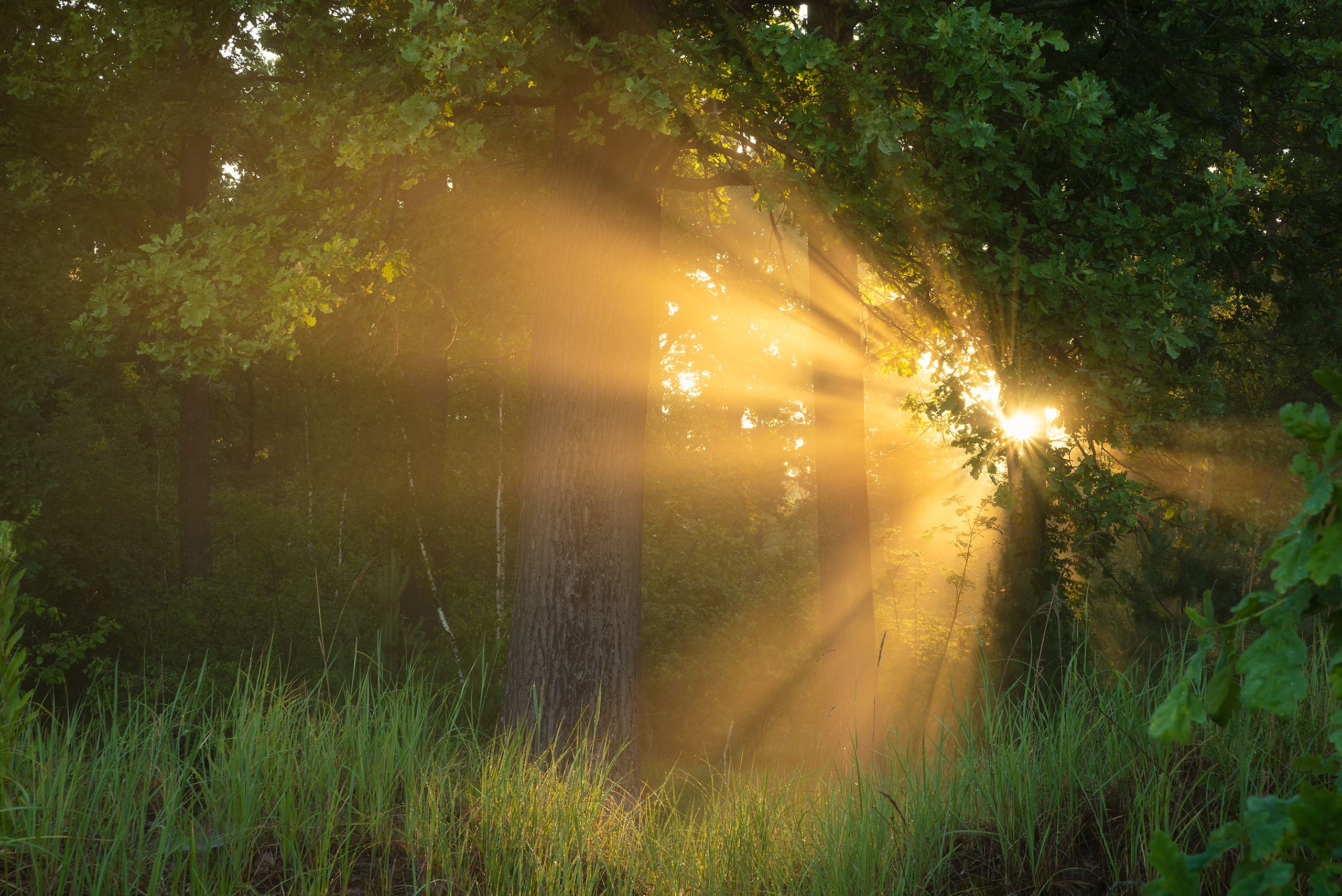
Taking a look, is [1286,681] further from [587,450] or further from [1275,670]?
[587,450]

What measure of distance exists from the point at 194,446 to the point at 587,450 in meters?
12.6

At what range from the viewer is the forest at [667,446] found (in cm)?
355

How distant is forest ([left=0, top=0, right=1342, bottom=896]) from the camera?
3.55 metres

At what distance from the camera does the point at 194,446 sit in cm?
1717

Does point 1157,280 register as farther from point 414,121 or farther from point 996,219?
point 414,121

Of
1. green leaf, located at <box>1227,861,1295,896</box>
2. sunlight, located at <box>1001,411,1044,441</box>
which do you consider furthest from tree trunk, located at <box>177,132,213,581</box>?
green leaf, located at <box>1227,861,1295,896</box>

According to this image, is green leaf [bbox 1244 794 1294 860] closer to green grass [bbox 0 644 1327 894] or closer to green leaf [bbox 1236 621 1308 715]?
green leaf [bbox 1236 621 1308 715]

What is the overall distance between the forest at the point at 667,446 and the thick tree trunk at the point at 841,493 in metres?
0.06

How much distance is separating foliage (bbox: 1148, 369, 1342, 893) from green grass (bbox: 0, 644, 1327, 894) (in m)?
1.77

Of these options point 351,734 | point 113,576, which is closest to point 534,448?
point 351,734

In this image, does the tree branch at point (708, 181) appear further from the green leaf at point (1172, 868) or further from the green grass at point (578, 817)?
the green leaf at point (1172, 868)

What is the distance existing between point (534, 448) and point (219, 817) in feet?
13.2

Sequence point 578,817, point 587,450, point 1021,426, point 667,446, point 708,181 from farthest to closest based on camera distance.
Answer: point 667,446 < point 708,181 < point 587,450 < point 1021,426 < point 578,817

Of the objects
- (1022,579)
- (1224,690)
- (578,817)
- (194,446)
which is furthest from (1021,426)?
(194,446)
